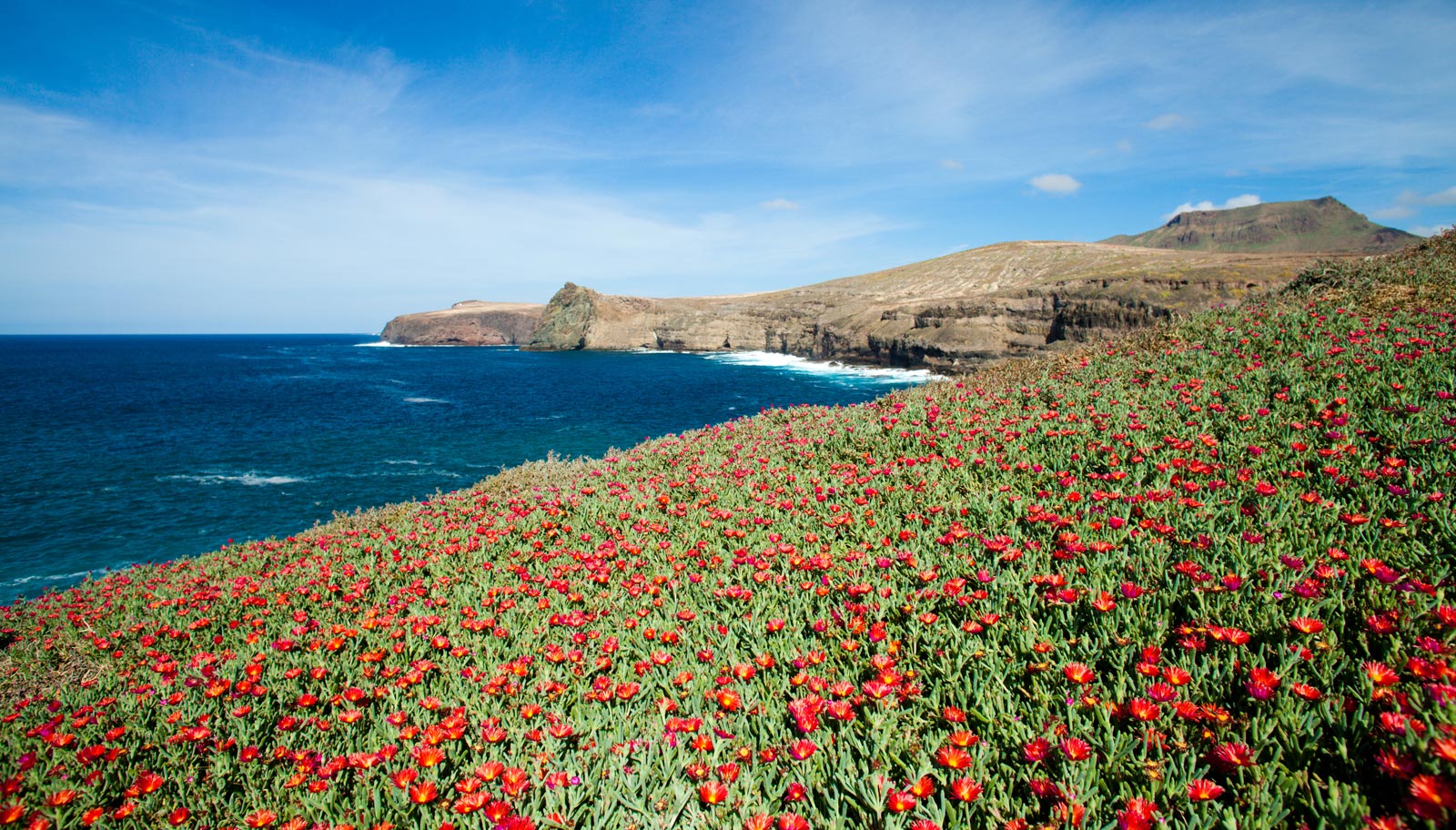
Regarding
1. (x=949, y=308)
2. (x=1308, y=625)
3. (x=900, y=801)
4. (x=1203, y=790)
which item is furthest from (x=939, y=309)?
(x=900, y=801)

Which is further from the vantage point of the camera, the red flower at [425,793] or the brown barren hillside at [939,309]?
the brown barren hillside at [939,309]

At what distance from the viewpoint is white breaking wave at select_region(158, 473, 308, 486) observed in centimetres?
2377

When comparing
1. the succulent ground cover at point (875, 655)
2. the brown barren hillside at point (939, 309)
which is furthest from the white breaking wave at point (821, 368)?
the succulent ground cover at point (875, 655)

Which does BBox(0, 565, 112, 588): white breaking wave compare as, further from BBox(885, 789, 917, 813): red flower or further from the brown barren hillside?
the brown barren hillside

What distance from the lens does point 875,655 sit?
326cm

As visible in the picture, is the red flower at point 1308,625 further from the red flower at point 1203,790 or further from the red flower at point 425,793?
the red flower at point 425,793

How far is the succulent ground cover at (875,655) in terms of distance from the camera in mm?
2342

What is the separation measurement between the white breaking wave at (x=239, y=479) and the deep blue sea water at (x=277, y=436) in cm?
11

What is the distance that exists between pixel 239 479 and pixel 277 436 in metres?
9.77

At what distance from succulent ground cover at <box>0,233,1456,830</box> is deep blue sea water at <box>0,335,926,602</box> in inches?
597

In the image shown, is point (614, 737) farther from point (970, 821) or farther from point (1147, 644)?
point (1147, 644)

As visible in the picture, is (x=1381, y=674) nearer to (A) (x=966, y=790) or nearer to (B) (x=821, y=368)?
(A) (x=966, y=790)

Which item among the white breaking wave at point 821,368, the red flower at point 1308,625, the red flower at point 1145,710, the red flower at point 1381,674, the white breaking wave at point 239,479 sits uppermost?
the red flower at point 1308,625

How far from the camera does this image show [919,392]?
11148 mm
